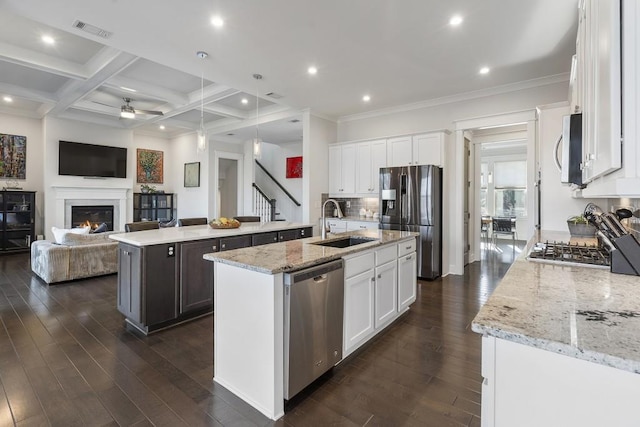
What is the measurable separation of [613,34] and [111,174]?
9526mm

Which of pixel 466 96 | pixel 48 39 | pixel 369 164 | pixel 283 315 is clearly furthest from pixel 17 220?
pixel 466 96

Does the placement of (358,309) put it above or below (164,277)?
below

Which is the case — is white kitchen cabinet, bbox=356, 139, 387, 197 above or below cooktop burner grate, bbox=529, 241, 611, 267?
above

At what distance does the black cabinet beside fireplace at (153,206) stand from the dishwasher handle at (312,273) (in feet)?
28.0

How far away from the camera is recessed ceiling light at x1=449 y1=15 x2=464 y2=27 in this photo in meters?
2.98

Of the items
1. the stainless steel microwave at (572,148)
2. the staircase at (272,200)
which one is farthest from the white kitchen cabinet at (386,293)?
the staircase at (272,200)

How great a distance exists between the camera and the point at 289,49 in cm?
363

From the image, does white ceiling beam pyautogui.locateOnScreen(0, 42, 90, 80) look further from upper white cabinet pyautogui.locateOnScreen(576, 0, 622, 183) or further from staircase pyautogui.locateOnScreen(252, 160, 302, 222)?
upper white cabinet pyautogui.locateOnScreen(576, 0, 622, 183)

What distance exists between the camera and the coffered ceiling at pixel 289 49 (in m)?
2.86

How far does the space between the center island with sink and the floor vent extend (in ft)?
8.81

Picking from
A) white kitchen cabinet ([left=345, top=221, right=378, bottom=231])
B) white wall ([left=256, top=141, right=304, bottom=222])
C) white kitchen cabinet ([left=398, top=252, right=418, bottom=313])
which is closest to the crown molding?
white kitchen cabinet ([left=345, top=221, right=378, bottom=231])

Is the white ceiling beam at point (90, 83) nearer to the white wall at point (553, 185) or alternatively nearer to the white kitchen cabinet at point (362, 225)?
the white kitchen cabinet at point (362, 225)

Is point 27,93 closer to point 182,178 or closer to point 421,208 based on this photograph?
point 182,178

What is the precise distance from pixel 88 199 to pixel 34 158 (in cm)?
150
